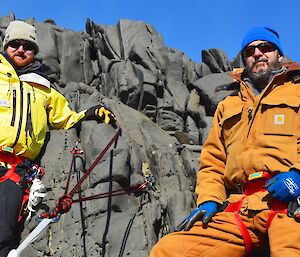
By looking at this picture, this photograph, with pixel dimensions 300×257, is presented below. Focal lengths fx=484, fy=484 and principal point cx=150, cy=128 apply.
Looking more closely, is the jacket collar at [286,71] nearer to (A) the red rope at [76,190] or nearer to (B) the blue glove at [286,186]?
(B) the blue glove at [286,186]

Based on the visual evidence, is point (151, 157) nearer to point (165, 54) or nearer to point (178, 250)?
point (178, 250)

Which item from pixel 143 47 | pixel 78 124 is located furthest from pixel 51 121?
pixel 143 47

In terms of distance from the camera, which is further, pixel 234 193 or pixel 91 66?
pixel 91 66

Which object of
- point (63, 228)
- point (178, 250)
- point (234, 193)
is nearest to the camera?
point (178, 250)

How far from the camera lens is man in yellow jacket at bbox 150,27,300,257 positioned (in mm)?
4883

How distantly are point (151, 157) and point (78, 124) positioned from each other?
68.0 inches

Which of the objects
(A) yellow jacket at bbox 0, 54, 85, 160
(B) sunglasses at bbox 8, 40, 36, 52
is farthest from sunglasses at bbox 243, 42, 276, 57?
(B) sunglasses at bbox 8, 40, 36, 52

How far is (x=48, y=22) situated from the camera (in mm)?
19281

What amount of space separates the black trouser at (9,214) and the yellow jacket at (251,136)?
299cm

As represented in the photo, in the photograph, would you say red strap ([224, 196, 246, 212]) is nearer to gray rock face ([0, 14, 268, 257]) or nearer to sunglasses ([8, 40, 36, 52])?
gray rock face ([0, 14, 268, 257])

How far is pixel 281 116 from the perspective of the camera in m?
5.41

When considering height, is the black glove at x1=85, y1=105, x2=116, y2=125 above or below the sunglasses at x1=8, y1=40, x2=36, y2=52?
below

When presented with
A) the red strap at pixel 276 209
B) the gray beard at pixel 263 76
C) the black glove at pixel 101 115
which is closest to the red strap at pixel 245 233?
the red strap at pixel 276 209

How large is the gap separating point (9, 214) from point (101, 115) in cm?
235
